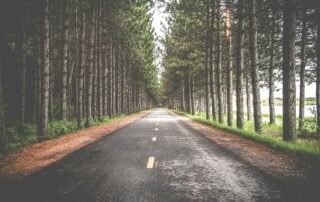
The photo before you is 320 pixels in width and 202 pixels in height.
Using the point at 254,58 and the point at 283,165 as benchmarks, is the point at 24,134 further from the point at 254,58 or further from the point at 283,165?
the point at 283,165

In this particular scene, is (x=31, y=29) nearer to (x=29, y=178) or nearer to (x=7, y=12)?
(x=7, y=12)

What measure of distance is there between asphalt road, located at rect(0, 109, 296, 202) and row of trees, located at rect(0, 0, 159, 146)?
20.4ft

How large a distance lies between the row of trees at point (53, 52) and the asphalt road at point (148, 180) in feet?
Answer: 20.4

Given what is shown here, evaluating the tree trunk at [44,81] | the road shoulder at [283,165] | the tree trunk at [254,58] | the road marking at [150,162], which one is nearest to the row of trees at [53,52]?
the tree trunk at [44,81]

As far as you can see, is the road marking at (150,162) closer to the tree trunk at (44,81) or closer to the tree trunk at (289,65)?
the tree trunk at (289,65)

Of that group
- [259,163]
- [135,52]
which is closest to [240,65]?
[259,163]

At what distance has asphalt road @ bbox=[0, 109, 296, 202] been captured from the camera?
5.87 meters

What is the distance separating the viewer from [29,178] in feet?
24.3

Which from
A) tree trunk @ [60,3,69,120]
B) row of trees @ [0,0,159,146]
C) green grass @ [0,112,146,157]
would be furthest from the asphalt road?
tree trunk @ [60,3,69,120]

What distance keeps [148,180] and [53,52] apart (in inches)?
1243

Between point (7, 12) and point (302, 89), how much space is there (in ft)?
65.9

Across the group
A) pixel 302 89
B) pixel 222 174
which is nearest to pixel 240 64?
pixel 302 89

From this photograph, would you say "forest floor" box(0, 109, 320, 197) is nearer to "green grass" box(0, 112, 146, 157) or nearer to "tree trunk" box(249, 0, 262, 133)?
"green grass" box(0, 112, 146, 157)

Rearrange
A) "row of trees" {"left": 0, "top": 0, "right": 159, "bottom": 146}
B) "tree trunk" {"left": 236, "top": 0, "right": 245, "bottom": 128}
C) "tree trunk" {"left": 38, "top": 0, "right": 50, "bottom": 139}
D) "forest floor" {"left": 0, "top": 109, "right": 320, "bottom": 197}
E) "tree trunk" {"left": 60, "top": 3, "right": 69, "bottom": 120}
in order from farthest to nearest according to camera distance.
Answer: "tree trunk" {"left": 60, "top": 3, "right": 69, "bottom": 120} < "tree trunk" {"left": 236, "top": 0, "right": 245, "bottom": 128} < "row of trees" {"left": 0, "top": 0, "right": 159, "bottom": 146} < "tree trunk" {"left": 38, "top": 0, "right": 50, "bottom": 139} < "forest floor" {"left": 0, "top": 109, "right": 320, "bottom": 197}
